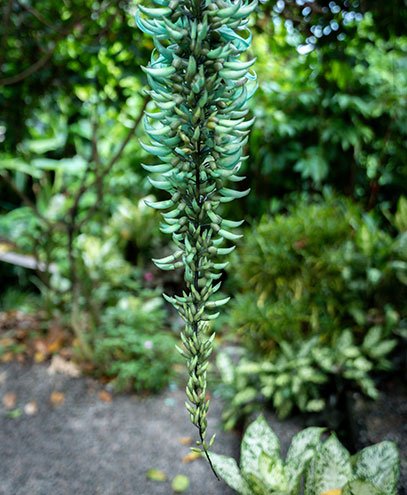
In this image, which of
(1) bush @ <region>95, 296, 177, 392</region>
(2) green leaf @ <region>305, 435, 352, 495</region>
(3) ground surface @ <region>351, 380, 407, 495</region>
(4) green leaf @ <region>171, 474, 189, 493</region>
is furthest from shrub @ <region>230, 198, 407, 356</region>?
(2) green leaf @ <region>305, 435, 352, 495</region>

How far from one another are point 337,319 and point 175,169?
242cm

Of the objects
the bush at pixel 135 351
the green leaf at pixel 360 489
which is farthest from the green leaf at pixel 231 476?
the bush at pixel 135 351

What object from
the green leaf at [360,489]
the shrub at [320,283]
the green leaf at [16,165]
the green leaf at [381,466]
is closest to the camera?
the green leaf at [360,489]

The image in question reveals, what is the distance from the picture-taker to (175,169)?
1.04 meters

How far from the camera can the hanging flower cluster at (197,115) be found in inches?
37.2

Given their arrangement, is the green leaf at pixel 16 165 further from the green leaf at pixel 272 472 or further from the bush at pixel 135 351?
the green leaf at pixel 272 472

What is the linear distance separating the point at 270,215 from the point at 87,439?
10.4 feet

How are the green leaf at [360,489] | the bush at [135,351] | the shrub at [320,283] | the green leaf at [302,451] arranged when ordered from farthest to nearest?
the bush at [135,351] < the shrub at [320,283] < the green leaf at [302,451] < the green leaf at [360,489]

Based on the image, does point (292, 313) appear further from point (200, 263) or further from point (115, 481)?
point (200, 263)

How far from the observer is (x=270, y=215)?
5312 mm

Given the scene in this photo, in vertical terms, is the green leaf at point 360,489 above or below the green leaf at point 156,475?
above

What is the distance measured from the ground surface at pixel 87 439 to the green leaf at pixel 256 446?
2.01 ft

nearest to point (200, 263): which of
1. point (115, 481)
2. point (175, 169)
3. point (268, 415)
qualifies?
point (175, 169)

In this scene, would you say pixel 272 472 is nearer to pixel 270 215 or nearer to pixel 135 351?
pixel 135 351
